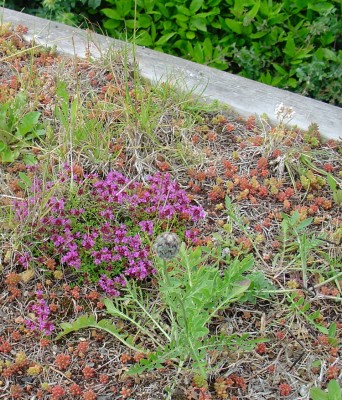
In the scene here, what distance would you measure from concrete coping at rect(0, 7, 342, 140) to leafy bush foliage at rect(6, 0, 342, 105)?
505 mm

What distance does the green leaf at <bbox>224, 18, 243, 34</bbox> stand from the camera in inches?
177

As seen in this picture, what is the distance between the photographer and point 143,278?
109 inches

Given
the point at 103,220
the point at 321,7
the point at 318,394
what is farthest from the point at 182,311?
the point at 321,7

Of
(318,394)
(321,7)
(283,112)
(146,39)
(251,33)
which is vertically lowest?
(318,394)

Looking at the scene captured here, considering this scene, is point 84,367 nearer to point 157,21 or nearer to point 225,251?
point 225,251

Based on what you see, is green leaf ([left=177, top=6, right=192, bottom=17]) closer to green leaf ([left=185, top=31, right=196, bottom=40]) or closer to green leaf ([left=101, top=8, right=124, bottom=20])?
green leaf ([left=185, top=31, right=196, bottom=40])

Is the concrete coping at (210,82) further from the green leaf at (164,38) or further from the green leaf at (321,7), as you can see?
the green leaf at (321,7)

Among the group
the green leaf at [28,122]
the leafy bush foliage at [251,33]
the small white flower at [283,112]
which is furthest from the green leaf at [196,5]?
the green leaf at [28,122]

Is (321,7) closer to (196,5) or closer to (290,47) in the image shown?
(290,47)

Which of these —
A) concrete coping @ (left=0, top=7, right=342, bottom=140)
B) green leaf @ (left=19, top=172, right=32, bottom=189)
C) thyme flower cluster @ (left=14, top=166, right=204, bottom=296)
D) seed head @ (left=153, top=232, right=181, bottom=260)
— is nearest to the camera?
seed head @ (left=153, top=232, right=181, bottom=260)

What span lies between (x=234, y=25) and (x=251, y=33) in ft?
0.48

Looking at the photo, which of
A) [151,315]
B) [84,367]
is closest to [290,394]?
[151,315]

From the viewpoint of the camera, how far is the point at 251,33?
180 inches

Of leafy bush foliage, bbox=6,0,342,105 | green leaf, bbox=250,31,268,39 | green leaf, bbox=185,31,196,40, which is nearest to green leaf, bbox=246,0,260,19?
leafy bush foliage, bbox=6,0,342,105
